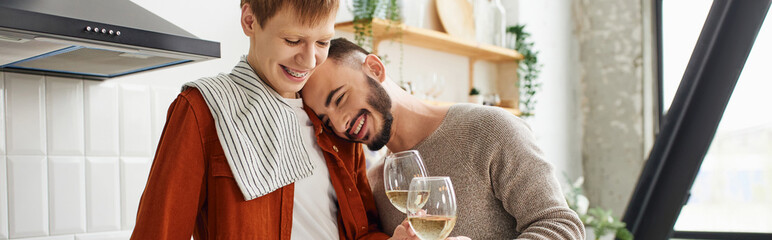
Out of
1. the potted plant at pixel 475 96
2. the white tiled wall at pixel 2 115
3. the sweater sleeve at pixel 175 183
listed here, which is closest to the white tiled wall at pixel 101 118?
the white tiled wall at pixel 2 115

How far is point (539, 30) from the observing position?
182 inches

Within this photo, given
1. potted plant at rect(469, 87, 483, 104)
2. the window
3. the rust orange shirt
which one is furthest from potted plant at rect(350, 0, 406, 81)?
the window

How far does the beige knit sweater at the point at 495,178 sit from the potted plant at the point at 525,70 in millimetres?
2531

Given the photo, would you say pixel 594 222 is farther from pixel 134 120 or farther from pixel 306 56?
pixel 306 56

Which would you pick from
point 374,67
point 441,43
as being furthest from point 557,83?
point 374,67

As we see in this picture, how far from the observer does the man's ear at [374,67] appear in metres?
1.67

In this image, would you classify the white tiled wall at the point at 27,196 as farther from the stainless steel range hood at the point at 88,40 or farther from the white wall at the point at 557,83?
the white wall at the point at 557,83

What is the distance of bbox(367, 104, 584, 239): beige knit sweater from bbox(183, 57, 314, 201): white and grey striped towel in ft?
1.13

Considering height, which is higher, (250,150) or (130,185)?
(250,150)

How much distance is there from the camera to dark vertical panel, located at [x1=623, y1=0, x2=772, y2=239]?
7.26 feet

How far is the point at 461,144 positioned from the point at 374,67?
30 cm

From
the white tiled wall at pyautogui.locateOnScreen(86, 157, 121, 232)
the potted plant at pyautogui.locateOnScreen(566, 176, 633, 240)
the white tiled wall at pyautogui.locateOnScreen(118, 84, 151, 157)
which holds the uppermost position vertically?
the white tiled wall at pyautogui.locateOnScreen(118, 84, 151, 157)

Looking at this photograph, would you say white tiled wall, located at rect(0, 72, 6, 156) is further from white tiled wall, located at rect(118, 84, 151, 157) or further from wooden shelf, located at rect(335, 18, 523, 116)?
wooden shelf, located at rect(335, 18, 523, 116)

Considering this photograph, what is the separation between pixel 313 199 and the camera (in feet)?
5.04
